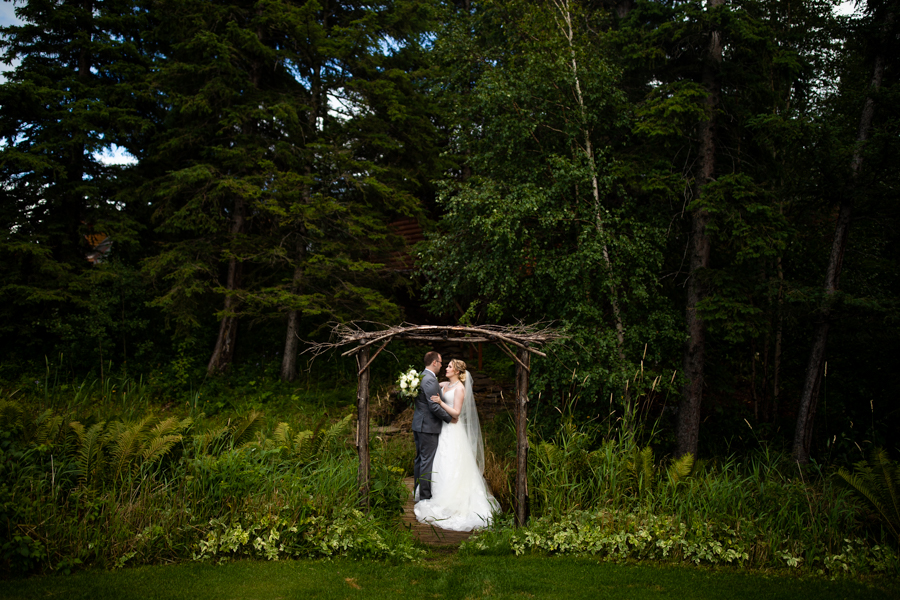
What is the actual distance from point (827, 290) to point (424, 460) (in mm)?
7021

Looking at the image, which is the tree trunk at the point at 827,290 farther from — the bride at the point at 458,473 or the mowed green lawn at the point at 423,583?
the bride at the point at 458,473

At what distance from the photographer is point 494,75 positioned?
1031cm

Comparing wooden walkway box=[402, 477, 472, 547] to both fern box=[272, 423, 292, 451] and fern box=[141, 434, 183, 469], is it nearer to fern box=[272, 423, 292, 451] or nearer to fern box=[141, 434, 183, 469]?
fern box=[272, 423, 292, 451]

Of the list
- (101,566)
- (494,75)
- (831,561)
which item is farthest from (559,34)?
(101,566)

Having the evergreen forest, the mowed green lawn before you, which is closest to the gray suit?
the evergreen forest

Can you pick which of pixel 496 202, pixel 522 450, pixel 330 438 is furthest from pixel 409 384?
pixel 496 202

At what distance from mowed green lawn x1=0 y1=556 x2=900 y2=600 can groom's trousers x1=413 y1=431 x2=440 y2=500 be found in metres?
1.65

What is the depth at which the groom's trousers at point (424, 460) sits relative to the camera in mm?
7223

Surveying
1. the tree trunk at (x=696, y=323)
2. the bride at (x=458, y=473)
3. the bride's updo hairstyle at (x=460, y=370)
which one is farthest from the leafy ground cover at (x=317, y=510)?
the tree trunk at (x=696, y=323)

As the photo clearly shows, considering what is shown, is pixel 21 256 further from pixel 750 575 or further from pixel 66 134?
pixel 750 575

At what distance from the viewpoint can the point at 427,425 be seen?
287 inches

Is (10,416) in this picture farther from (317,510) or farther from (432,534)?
(432,534)

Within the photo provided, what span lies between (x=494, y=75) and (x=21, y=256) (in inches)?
419

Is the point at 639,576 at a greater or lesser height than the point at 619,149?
lesser
